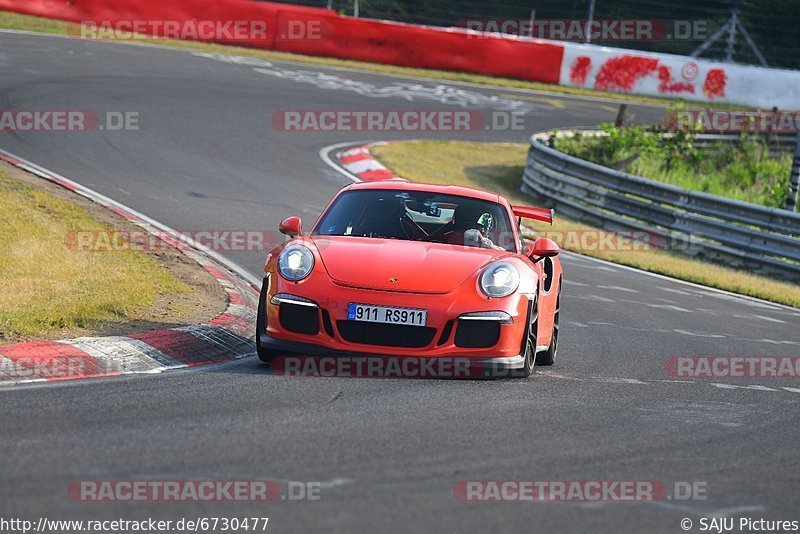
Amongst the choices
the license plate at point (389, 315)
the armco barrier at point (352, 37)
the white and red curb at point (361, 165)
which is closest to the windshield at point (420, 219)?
the license plate at point (389, 315)

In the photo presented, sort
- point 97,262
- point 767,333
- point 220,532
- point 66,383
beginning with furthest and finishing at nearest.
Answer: point 767,333 → point 97,262 → point 66,383 → point 220,532

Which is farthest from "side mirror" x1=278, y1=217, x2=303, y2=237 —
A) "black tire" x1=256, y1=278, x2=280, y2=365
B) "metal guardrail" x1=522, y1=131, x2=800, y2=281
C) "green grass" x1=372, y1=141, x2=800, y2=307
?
"metal guardrail" x1=522, y1=131, x2=800, y2=281

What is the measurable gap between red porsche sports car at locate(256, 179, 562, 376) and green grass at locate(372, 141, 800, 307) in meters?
7.95

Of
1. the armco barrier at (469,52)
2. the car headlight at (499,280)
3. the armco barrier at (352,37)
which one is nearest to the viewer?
the car headlight at (499,280)

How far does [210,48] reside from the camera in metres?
29.0

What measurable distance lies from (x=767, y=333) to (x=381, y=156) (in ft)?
34.3

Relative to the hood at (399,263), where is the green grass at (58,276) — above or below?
below

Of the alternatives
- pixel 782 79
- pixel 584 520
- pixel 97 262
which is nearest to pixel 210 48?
pixel 782 79

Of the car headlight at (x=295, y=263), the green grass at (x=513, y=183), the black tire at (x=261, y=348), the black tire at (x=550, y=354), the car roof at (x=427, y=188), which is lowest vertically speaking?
the green grass at (x=513, y=183)

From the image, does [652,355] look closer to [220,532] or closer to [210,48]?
[220,532]

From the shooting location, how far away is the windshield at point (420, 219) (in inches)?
324

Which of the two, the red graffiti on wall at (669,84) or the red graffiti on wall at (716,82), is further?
the red graffiti on wall at (669,84)

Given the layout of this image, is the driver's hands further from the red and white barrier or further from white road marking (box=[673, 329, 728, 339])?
the red and white barrier

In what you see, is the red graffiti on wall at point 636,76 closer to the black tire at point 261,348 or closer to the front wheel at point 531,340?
the front wheel at point 531,340
